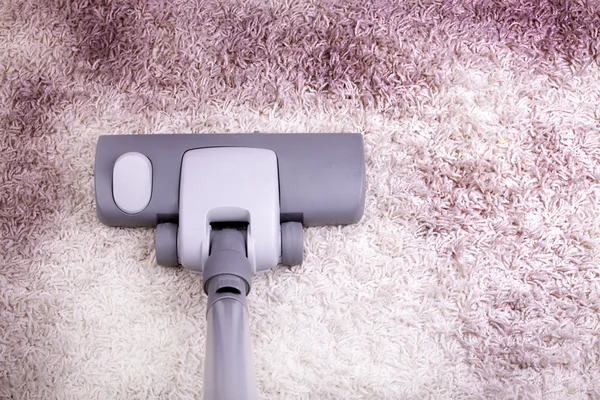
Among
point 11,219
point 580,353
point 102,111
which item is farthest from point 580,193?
point 11,219

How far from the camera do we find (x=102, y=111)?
1.01m

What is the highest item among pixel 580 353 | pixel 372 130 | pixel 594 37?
pixel 594 37

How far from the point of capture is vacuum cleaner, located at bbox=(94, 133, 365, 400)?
86 centimetres

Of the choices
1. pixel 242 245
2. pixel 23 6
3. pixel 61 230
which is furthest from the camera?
pixel 23 6

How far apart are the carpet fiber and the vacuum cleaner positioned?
0.07m

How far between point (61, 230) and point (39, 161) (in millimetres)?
123

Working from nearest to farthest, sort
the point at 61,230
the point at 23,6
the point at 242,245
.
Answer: the point at 242,245, the point at 61,230, the point at 23,6

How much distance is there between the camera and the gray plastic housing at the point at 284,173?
0.89 m

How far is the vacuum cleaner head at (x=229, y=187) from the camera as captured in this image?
857 millimetres

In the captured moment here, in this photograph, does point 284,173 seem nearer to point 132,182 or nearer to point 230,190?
point 230,190

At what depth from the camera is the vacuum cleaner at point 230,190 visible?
0.86 m

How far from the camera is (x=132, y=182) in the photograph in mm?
879

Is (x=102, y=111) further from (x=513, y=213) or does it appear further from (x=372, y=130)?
(x=513, y=213)

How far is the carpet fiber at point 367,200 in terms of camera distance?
90 cm
